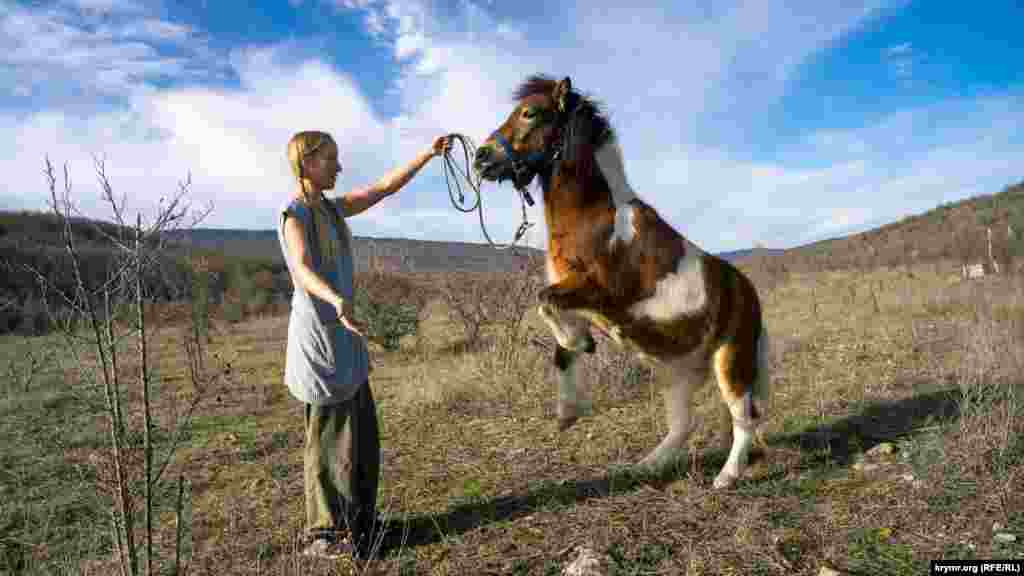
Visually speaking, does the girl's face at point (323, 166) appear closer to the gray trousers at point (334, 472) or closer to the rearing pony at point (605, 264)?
the rearing pony at point (605, 264)

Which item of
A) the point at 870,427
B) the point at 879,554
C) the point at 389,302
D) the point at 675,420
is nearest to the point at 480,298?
the point at 389,302

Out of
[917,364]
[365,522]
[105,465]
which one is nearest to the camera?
[105,465]

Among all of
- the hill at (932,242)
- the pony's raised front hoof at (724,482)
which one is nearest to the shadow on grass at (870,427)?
the pony's raised front hoof at (724,482)

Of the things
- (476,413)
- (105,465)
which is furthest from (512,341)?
(105,465)

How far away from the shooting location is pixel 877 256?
36812 millimetres

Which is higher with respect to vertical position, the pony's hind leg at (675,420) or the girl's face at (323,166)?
the girl's face at (323,166)

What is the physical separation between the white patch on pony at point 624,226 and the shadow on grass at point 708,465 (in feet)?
5.45

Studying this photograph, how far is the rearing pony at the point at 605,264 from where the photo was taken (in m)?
3.70

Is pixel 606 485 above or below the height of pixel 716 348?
below

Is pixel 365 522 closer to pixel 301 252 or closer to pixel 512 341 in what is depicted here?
pixel 301 252

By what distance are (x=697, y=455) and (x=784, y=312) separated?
37.8 feet

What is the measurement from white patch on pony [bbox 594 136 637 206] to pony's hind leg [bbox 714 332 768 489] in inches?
48.8

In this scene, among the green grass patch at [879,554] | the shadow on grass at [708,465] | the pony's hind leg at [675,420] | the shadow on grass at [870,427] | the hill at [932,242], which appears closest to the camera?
the green grass patch at [879,554]

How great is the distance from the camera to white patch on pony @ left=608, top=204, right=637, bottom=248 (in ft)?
12.3
